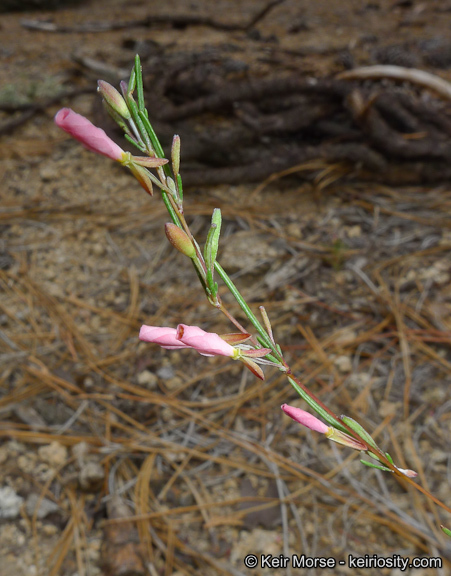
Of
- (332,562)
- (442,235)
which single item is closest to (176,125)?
(442,235)

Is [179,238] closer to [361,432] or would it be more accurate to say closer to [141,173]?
[141,173]

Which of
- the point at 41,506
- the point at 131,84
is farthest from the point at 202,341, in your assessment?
the point at 41,506

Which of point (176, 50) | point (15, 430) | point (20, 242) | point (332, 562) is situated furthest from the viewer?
point (176, 50)

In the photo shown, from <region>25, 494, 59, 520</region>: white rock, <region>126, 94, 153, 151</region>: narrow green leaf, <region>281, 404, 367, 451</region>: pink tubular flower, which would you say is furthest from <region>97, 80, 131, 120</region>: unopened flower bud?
<region>25, 494, 59, 520</region>: white rock

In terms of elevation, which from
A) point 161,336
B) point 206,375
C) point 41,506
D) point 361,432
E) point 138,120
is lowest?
point 41,506

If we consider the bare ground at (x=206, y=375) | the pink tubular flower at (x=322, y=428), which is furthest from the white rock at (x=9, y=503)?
the pink tubular flower at (x=322, y=428)

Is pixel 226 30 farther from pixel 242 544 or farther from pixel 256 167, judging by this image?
pixel 242 544

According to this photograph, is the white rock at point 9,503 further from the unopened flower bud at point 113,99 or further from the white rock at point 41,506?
the unopened flower bud at point 113,99
